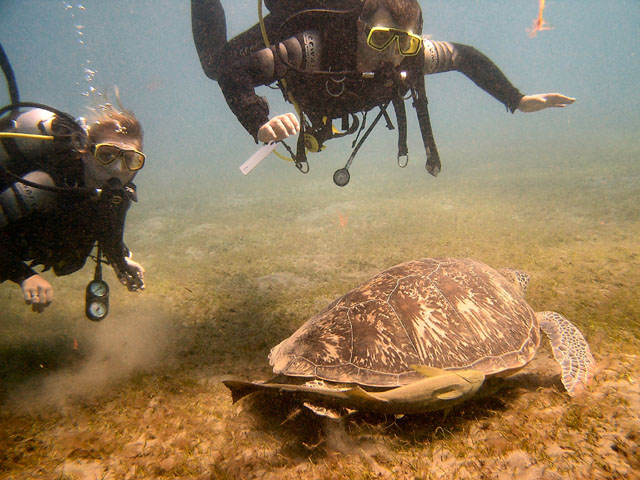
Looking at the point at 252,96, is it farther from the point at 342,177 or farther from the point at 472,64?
the point at 472,64

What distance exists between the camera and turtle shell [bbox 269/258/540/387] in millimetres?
2086

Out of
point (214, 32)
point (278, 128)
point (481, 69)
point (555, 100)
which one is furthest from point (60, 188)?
point (555, 100)

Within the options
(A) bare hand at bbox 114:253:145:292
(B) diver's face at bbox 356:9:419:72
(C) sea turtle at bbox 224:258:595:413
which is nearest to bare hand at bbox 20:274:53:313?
(A) bare hand at bbox 114:253:145:292

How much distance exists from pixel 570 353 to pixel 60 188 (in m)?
4.92

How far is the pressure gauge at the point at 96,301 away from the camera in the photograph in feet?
10.6

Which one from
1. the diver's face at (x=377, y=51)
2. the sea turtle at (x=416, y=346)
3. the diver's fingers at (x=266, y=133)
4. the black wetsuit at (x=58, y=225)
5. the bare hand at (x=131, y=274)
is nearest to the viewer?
the sea turtle at (x=416, y=346)

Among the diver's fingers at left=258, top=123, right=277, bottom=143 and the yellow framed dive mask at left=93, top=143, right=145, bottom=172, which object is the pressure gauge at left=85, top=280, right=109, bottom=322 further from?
the diver's fingers at left=258, top=123, right=277, bottom=143

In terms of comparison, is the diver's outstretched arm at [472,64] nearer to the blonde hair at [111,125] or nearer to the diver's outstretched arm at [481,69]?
the diver's outstretched arm at [481,69]

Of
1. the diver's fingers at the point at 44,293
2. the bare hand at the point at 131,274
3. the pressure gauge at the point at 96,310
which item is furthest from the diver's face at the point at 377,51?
the pressure gauge at the point at 96,310

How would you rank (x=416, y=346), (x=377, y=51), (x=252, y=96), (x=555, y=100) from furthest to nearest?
(x=555, y=100) → (x=377, y=51) → (x=252, y=96) → (x=416, y=346)

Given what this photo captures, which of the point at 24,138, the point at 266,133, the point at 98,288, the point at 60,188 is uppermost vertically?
the point at 24,138

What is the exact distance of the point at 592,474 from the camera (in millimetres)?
1467

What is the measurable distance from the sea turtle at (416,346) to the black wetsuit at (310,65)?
200 centimetres

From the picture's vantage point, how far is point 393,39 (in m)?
3.12
